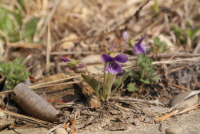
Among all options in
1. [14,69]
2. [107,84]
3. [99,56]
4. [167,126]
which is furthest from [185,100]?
[14,69]

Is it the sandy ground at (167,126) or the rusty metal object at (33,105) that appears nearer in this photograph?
the sandy ground at (167,126)

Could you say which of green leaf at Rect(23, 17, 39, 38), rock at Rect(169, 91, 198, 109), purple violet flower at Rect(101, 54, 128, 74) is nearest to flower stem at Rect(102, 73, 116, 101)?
purple violet flower at Rect(101, 54, 128, 74)

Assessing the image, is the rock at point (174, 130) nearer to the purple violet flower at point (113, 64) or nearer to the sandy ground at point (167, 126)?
the sandy ground at point (167, 126)

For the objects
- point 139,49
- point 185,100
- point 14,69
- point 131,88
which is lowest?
point 185,100

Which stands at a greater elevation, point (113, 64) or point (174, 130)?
point (113, 64)

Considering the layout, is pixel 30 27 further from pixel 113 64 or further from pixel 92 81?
pixel 113 64

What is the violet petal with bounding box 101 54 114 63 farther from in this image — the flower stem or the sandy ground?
the sandy ground

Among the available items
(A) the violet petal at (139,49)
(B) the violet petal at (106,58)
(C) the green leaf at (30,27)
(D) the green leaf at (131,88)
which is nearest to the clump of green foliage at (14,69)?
(B) the violet petal at (106,58)

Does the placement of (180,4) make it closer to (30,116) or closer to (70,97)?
(70,97)

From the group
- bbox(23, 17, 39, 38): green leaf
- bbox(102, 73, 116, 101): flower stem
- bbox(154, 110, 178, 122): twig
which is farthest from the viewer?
bbox(23, 17, 39, 38): green leaf
